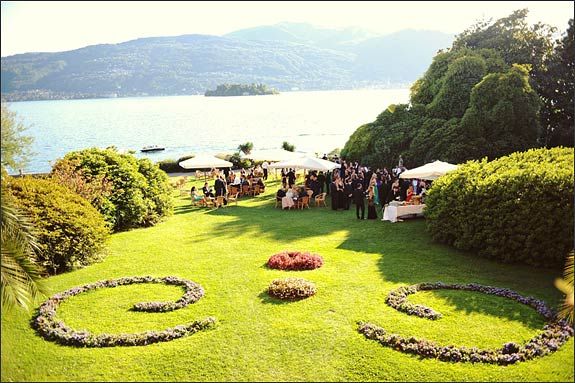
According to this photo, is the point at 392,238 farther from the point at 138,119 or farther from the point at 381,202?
the point at 138,119

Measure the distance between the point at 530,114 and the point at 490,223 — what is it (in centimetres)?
1631

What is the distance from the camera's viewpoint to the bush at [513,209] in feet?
45.3

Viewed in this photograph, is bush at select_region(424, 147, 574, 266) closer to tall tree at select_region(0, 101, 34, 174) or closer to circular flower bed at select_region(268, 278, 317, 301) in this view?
circular flower bed at select_region(268, 278, 317, 301)

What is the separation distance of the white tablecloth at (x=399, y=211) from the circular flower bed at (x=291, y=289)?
9221 mm

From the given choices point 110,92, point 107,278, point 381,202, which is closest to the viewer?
point 107,278

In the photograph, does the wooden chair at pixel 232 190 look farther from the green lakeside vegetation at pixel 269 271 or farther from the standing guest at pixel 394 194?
the standing guest at pixel 394 194

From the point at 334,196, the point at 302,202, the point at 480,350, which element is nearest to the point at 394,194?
the point at 334,196

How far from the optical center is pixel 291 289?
42.4 feet

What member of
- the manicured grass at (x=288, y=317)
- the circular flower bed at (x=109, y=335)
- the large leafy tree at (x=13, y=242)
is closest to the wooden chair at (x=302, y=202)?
the manicured grass at (x=288, y=317)

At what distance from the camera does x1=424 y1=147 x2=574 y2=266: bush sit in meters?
13.8

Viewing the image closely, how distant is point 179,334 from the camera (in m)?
10.8

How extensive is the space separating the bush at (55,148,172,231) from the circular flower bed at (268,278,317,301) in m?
10.0

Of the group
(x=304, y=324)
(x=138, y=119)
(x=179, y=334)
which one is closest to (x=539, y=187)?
(x=304, y=324)

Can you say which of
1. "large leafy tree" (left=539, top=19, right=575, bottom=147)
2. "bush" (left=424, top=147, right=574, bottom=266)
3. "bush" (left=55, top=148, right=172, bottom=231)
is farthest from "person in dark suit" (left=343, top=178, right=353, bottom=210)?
"large leafy tree" (left=539, top=19, right=575, bottom=147)
